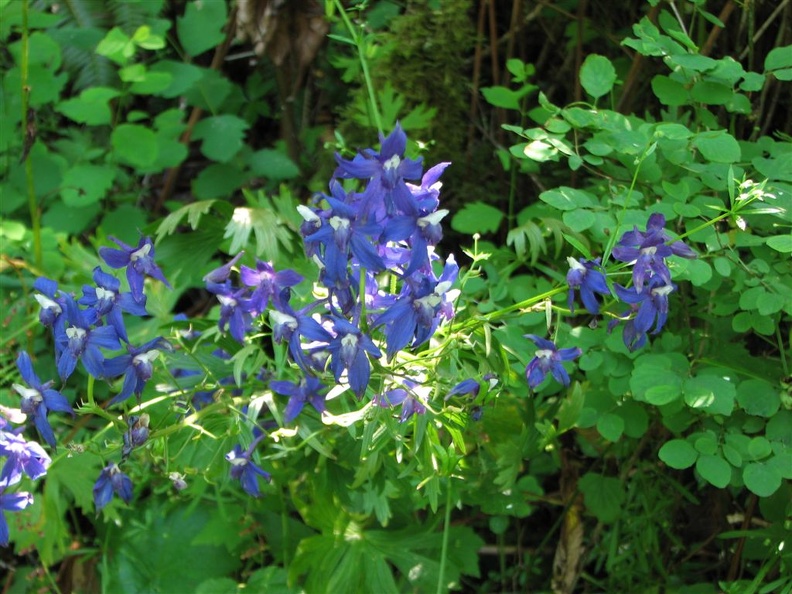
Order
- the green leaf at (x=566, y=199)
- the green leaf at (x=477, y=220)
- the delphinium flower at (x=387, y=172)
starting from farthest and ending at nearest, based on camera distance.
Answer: the green leaf at (x=477, y=220)
the green leaf at (x=566, y=199)
the delphinium flower at (x=387, y=172)

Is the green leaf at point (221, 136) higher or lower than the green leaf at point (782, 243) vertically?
lower

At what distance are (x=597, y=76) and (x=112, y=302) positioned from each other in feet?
3.27

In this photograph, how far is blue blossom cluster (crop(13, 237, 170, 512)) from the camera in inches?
55.4

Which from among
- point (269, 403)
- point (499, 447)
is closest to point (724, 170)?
point (499, 447)

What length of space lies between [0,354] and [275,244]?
0.77m

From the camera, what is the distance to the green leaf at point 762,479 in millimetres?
1475

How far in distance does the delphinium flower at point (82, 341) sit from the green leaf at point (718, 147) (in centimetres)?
104

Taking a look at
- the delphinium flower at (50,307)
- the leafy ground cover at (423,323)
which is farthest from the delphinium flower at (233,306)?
the delphinium flower at (50,307)

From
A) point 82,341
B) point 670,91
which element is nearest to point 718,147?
point 670,91

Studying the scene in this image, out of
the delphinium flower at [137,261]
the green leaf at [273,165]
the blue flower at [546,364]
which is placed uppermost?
the delphinium flower at [137,261]

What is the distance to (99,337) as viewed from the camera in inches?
55.6

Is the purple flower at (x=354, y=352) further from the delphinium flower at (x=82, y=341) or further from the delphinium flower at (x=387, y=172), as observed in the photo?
the delphinium flower at (x=82, y=341)

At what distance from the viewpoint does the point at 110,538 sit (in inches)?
85.6

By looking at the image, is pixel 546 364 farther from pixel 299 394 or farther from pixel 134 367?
pixel 134 367
